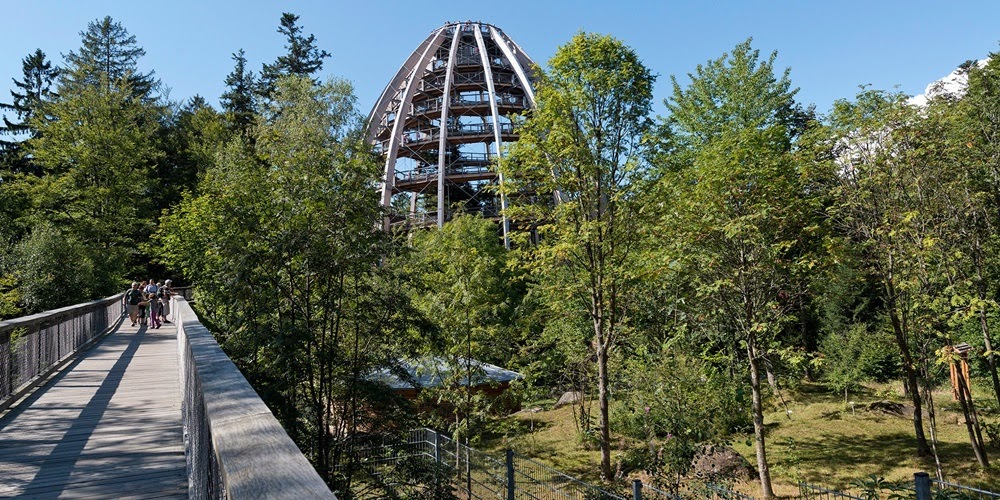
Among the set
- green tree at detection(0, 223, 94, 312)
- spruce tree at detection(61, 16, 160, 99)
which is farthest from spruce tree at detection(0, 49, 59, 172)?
green tree at detection(0, 223, 94, 312)

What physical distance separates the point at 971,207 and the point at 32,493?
15.7m

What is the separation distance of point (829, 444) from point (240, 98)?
179 ft

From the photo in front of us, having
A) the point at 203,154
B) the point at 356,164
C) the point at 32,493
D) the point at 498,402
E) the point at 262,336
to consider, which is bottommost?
the point at 498,402

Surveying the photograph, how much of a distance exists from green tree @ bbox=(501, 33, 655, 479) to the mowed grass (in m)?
4.57

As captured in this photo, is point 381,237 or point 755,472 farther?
point 755,472

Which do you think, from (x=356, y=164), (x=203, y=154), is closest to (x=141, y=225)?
(x=203, y=154)

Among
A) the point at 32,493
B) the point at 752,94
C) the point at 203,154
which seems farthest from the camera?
the point at 203,154

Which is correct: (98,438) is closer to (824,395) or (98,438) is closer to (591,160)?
(591,160)

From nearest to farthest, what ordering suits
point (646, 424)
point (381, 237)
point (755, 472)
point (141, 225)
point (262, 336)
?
point (262, 336)
point (381, 237)
point (646, 424)
point (755, 472)
point (141, 225)

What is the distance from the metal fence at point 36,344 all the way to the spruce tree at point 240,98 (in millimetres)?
42291

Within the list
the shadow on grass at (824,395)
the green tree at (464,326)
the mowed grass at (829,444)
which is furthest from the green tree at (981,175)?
the green tree at (464,326)

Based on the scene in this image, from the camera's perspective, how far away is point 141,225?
124ft

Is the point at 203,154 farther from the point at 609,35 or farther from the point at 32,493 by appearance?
the point at 32,493

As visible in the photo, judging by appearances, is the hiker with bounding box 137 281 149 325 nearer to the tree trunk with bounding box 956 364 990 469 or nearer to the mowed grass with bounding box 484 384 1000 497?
the mowed grass with bounding box 484 384 1000 497
